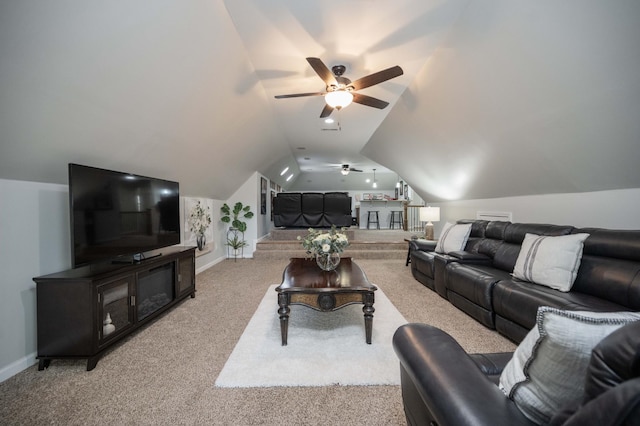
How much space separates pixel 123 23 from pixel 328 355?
2.72m

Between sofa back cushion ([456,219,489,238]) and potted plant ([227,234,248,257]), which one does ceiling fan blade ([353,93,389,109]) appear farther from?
potted plant ([227,234,248,257])

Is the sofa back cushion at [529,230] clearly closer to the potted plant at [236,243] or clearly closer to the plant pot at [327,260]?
the plant pot at [327,260]

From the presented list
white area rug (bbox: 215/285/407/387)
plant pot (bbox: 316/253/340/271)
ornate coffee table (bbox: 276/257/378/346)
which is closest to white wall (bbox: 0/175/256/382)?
white area rug (bbox: 215/285/407/387)

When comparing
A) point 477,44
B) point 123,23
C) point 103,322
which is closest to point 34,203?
point 103,322

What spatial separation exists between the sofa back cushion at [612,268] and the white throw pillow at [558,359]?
1.75 metres

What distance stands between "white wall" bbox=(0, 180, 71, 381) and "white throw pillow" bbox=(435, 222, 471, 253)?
4.41 m

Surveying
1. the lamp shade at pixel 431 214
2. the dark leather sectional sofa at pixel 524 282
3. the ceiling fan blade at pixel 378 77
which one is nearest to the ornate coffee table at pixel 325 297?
the dark leather sectional sofa at pixel 524 282

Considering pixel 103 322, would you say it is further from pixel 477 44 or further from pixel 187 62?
pixel 477 44

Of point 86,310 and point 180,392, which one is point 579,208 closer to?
point 180,392

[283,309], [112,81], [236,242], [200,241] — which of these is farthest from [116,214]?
[236,242]

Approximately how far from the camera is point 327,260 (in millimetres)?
2760

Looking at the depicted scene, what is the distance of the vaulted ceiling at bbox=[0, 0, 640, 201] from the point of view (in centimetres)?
166

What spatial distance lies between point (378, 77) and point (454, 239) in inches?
102

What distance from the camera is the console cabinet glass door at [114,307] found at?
1.99m
